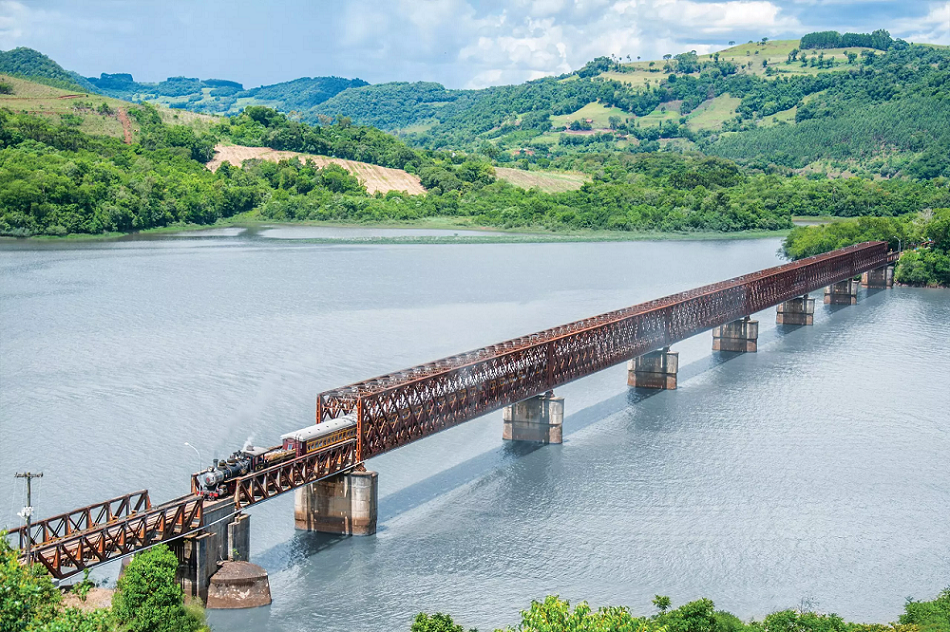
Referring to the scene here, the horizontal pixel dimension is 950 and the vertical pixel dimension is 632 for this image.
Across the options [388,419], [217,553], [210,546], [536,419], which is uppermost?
[388,419]

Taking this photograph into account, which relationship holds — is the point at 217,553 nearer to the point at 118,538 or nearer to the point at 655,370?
the point at 118,538

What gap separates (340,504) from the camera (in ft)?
159

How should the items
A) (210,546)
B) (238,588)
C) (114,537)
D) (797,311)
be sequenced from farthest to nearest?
(797,311), (238,588), (210,546), (114,537)

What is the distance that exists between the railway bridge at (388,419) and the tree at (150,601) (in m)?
2.26

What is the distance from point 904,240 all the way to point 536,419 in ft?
371

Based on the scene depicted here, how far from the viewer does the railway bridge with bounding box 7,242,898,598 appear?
38.5 metres

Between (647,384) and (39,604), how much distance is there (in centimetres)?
5744

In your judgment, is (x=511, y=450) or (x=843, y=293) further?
(x=843, y=293)

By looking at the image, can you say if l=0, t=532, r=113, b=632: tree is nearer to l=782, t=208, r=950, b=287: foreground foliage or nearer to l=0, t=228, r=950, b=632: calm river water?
l=0, t=228, r=950, b=632: calm river water

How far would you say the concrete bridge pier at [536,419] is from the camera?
63.6 m

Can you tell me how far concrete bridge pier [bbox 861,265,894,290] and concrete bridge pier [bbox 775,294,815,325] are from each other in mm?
35815

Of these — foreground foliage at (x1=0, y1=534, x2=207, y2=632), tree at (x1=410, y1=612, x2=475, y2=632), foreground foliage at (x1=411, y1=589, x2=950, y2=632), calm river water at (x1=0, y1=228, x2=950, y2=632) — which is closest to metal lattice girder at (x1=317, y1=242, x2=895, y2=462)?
calm river water at (x1=0, y1=228, x2=950, y2=632)

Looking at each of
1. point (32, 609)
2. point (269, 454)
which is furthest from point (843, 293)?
point (32, 609)

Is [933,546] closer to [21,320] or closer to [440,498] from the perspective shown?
[440,498]
